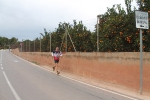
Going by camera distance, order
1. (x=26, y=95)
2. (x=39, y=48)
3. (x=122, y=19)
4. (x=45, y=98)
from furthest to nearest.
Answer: (x=39, y=48) < (x=122, y=19) < (x=26, y=95) < (x=45, y=98)

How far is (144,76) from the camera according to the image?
9.19m

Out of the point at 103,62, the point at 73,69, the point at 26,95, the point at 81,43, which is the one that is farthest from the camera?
the point at 81,43

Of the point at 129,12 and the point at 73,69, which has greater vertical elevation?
the point at 129,12

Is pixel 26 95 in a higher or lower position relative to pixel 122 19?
lower

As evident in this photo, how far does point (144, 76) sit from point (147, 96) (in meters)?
0.80

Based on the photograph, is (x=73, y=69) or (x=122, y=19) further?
(x=73, y=69)

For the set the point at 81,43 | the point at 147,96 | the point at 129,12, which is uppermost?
the point at 129,12

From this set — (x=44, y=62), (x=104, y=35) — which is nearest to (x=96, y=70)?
(x=104, y=35)

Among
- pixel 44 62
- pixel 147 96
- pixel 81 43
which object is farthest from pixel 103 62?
pixel 44 62

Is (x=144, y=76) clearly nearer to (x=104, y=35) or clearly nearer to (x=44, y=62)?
(x=104, y=35)

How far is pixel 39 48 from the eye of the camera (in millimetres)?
33062

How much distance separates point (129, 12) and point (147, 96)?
5960 millimetres

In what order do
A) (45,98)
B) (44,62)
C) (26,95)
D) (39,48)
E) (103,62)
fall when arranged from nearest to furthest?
(45,98)
(26,95)
(103,62)
(44,62)
(39,48)

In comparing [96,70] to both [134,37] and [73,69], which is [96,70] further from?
[73,69]
